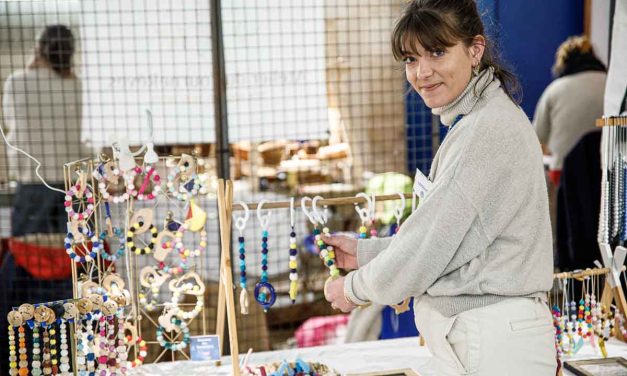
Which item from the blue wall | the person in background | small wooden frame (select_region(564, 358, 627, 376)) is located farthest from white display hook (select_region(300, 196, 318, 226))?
the person in background

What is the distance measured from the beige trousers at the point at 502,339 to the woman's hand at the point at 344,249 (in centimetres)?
42

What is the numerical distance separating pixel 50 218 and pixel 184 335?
1.21m

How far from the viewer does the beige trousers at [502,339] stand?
1.51 m

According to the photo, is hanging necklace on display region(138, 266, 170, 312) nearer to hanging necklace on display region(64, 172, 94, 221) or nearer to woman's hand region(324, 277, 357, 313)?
hanging necklace on display region(64, 172, 94, 221)

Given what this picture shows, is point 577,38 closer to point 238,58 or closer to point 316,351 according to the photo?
point 238,58

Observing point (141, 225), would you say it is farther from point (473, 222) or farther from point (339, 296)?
point (473, 222)

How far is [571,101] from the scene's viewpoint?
3.24 metres

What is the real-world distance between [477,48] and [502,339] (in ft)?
2.02

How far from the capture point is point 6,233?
335 centimetres

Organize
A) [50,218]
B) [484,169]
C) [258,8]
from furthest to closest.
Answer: [50,218]
[258,8]
[484,169]

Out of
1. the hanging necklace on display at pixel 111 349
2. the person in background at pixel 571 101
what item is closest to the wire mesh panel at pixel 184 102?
the person in background at pixel 571 101

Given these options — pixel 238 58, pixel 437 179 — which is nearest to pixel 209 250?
pixel 238 58

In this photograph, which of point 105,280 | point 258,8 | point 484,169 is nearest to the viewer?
point 484,169

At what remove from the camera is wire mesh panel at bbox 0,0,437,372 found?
9.32ft
